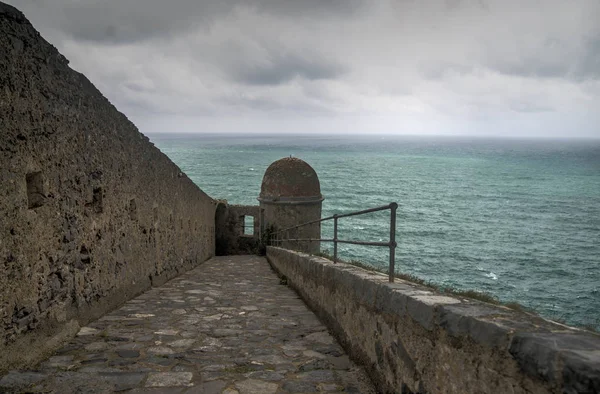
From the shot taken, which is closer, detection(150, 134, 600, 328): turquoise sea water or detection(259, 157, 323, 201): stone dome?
detection(259, 157, 323, 201): stone dome

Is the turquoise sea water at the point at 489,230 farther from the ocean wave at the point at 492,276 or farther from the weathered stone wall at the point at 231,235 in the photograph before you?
the weathered stone wall at the point at 231,235

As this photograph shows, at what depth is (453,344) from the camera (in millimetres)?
2654

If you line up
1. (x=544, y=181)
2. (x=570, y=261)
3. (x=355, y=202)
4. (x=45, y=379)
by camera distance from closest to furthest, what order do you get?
(x=45, y=379)
(x=570, y=261)
(x=355, y=202)
(x=544, y=181)

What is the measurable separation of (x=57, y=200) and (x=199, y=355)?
2179 millimetres

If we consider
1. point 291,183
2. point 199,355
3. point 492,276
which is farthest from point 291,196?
point 492,276

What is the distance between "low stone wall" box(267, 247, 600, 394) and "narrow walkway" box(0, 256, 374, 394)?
42 cm

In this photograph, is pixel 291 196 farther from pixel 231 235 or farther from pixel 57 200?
pixel 57 200

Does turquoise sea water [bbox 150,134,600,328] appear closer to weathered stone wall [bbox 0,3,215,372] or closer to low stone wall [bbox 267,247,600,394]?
low stone wall [bbox 267,247,600,394]

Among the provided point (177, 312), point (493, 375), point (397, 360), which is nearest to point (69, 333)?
point (177, 312)

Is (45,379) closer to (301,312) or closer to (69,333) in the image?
(69,333)

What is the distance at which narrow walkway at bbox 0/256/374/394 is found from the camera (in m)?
3.69

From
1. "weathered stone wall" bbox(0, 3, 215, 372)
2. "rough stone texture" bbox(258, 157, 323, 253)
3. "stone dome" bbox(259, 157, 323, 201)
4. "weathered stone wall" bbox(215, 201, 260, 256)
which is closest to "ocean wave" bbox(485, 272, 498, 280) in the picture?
"rough stone texture" bbox(258, 157, 323, 253)

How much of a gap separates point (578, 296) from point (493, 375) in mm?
27471

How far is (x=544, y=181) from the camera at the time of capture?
86.1 metres
